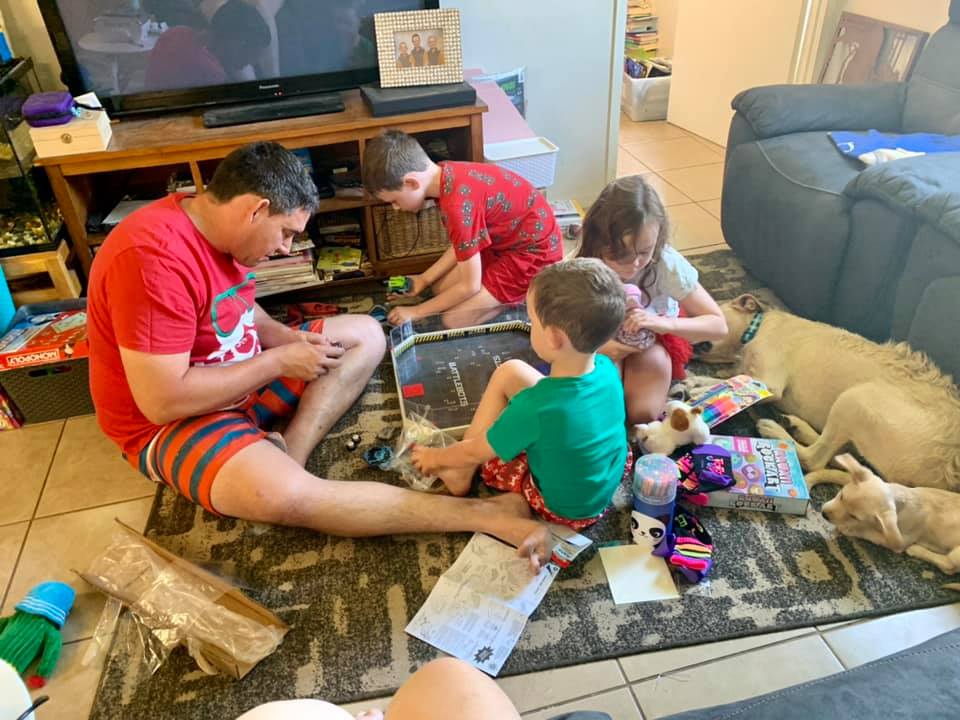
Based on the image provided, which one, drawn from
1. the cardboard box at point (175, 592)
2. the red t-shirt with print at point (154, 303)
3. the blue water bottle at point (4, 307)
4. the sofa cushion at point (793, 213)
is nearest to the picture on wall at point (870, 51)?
the sofa cushion at point (793, 213)

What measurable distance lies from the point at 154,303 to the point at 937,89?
8.12 feet

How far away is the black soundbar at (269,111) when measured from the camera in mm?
2117

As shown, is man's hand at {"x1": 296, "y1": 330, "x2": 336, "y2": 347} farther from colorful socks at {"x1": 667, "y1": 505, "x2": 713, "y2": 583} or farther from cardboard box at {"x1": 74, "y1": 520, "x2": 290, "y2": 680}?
colorful socks at {"x1": 667, "y1": 505, "x2": 713, "y2": 583}

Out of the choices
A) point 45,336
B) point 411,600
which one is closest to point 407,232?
point 45,336

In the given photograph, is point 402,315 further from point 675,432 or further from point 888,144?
point 888,144

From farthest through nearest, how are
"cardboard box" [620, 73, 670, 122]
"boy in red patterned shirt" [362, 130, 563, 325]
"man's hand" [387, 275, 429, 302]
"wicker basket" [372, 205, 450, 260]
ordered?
1. "cardboard box" [620, 73, 670, 122]
2. "wicker basket" [372, 205, 450, 260]
3. "man's hand" [387, 275, 429, 302]
4. "boy in red patterned shirt" [362, 130, 563, 325]

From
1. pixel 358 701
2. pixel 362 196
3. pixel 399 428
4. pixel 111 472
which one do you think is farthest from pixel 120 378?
pixel 362 196

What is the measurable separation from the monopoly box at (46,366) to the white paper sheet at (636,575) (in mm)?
1430

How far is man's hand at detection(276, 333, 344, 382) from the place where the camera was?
5.37 feet

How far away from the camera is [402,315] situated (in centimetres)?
211

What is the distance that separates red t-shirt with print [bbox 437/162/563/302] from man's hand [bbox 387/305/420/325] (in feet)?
0.75

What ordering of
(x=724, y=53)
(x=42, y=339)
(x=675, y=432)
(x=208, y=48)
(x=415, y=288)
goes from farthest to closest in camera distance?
(x=724, y=53) → (x=415, y=288) → (x=208, y=48) → (x=42, y=339) → (x=675, y=432)

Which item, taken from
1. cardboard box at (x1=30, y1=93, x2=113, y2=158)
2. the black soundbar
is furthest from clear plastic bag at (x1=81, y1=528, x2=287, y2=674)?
the black soundbar

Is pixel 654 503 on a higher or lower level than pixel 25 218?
lower
